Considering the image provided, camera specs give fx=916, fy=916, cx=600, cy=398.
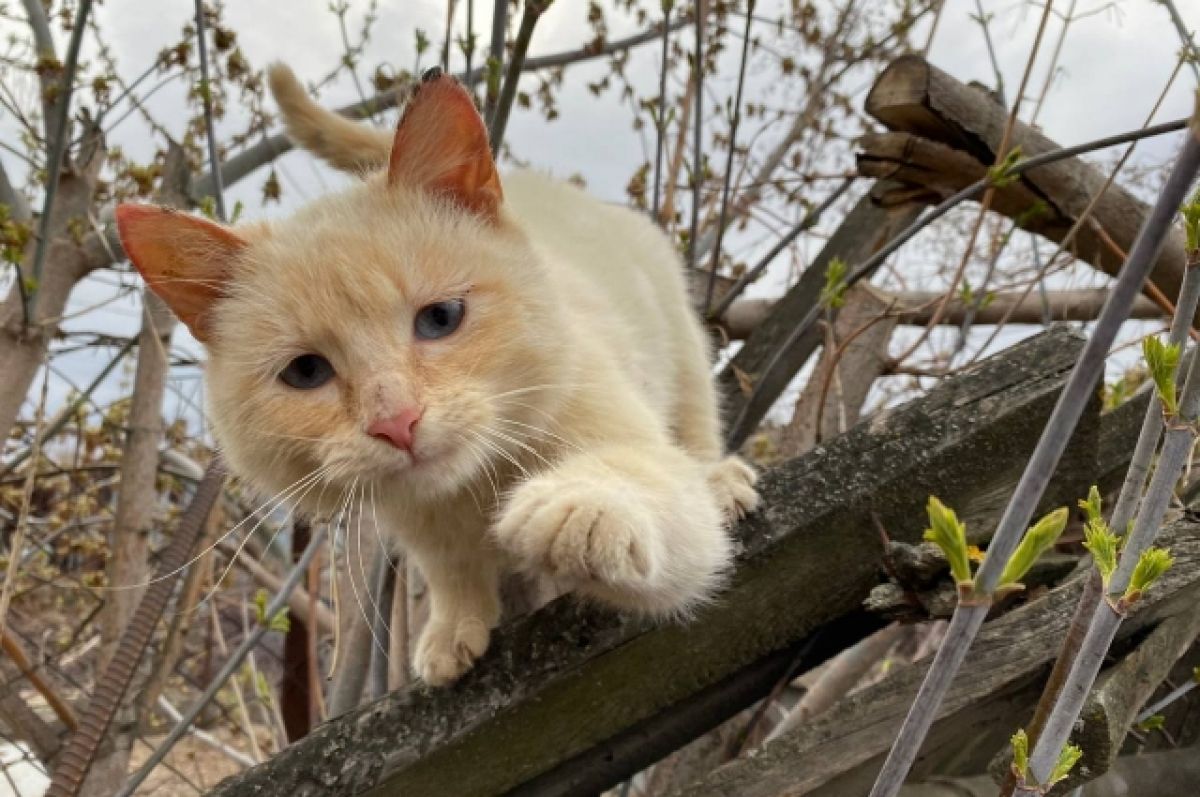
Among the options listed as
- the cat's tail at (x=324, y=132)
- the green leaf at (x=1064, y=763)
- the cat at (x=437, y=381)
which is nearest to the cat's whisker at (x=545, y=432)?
the cat at (x=437, y=381)

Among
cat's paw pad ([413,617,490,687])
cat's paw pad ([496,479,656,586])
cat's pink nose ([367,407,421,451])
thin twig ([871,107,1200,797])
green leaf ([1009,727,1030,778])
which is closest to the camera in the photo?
thin twig ([871,107,1200,797])

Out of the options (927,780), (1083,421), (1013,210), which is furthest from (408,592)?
(1013,210)

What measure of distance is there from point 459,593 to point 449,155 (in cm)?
68

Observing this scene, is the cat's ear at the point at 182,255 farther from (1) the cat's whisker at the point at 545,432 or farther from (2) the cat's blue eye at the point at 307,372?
(1) the cat's whisker at the point at 545,432

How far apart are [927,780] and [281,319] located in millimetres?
993

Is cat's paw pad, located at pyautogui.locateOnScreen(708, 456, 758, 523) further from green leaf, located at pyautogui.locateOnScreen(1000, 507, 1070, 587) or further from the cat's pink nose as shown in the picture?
green leaf, located at pyautogui.locateOnScreen(1000, 507, 1070, 587)

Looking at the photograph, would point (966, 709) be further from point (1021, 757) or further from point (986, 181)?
point (986, 181)

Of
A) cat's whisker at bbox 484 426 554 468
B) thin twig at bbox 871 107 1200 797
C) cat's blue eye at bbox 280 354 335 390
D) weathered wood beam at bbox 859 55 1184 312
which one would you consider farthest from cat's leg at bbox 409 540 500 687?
weathered wood beam at bbox 859 55 1184 312

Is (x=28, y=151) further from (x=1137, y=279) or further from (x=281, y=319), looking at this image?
(x=1137, y=279)

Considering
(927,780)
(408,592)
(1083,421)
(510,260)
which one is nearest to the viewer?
(927,780)

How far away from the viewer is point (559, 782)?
1.15m

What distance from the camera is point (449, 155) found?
4.36 ft

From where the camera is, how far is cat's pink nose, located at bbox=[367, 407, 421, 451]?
107 cm

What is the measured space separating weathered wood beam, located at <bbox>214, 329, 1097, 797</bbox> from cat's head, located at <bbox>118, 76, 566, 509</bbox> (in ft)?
0.87
